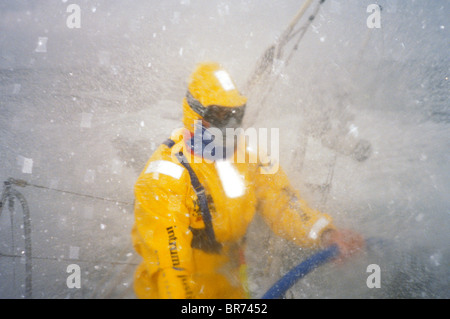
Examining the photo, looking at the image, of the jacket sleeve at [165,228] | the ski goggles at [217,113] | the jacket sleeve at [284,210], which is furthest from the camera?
the jacket sleeve at [284,210]


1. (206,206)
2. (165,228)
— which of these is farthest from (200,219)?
(165,228)

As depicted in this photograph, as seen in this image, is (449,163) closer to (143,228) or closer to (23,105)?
(143,228)

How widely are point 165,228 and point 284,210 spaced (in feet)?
3.57

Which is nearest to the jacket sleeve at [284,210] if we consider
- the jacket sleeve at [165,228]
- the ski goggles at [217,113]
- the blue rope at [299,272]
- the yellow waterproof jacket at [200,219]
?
the yellow waterproof jacket at [200,219]

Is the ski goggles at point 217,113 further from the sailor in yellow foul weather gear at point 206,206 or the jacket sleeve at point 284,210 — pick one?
the jacket sleeve at point 284,210

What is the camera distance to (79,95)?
4977 millimetres

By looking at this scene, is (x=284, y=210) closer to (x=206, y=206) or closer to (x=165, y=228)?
(x=206, y=206)

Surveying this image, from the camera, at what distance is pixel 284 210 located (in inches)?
92.5

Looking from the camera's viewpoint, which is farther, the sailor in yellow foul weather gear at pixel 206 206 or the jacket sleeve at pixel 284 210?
the jacket sleeve at pixel 284 210

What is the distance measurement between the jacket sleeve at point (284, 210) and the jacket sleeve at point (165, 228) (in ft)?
2.69

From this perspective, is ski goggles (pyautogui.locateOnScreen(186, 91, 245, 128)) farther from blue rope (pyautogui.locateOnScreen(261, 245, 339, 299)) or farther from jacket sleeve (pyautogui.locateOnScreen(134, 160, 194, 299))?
blue rope (pyautogui.locateOnScreen(261, 245, 339, 299))

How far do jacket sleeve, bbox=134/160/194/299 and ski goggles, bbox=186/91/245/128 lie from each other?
1.33ft

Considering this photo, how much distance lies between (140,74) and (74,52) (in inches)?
63.5

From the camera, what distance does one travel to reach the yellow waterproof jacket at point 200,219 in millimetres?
1729
